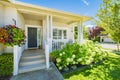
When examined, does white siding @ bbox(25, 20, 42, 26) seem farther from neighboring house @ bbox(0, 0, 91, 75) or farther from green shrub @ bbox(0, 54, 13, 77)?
green shrub @ bbox(0, 54, 13, 77)

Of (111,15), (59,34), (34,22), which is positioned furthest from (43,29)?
(111,15)

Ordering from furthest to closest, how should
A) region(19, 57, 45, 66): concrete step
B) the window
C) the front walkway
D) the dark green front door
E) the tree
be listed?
the window < the dark green front door < the tree < region(19, 57, 45, 66): concrete step < the front walkway

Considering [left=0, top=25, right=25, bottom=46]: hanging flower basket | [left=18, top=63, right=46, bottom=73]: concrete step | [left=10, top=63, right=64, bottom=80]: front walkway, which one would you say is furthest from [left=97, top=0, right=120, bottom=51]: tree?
[left=0, top=25, right=25, bottom=46]: hanging flower basket

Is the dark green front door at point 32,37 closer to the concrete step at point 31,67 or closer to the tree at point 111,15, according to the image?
the concrete step at point 31,67

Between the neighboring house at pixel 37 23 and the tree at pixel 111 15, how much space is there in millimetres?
3165

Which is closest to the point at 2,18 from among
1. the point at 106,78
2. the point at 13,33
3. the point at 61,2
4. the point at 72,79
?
the point at 13,33

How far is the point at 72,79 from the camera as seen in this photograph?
544 centimetres

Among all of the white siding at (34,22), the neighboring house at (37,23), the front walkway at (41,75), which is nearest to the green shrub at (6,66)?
the neighboring house at (37,23)

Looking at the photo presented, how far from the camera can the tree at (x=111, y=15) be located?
431 inches

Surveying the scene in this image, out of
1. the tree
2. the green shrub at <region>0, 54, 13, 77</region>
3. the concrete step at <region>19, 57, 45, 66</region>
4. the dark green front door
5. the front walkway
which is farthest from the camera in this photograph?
the dark green front door

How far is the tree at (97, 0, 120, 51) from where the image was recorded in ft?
35.9

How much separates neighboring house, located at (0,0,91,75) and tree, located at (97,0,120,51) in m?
3.16

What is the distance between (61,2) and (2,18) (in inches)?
379

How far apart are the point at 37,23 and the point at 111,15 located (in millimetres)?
8254
